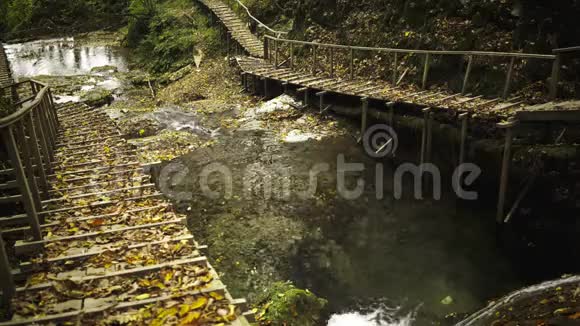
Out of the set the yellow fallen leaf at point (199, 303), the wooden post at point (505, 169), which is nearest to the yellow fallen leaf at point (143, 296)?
the yellow fallen leaf at point (199, 303)

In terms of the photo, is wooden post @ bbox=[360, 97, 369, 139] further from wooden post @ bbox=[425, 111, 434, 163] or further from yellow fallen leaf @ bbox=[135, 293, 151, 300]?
yellow fallen leaf @ bbox=[135, 293, 151, 300]

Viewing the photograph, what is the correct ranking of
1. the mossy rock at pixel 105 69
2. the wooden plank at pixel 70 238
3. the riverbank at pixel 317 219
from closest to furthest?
the wooden plank at pixel 70 238, the riverbank at pixel 317 219, the mossy rock at pixel 105 69

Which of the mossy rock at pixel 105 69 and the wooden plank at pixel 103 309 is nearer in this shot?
the wooden plank at pixel 103 309

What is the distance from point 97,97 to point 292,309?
21530 mm

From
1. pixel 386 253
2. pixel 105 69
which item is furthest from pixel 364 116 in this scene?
pixel 105 69

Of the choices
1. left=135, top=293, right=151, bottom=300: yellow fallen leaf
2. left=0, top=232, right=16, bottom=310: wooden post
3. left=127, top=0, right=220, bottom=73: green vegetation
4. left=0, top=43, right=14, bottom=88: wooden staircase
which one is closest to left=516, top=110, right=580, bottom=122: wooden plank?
left=135, top=293, right=151, bottom=300: yellow fallen leaf

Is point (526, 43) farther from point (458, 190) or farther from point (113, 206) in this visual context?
point (113, 206)

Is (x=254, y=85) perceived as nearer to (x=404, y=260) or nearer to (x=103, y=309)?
(x=404, y=260)

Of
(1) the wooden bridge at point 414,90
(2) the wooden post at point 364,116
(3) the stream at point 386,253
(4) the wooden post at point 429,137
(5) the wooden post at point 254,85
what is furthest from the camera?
(5) the wooden post at point 254,85

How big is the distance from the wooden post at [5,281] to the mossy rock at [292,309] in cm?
426

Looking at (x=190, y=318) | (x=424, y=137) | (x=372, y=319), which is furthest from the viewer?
(x=424, y=137)

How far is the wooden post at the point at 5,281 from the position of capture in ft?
16.0

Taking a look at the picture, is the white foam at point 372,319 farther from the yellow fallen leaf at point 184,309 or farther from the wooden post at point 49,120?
the wooden post at point 49,120

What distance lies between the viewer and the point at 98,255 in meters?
5.82
